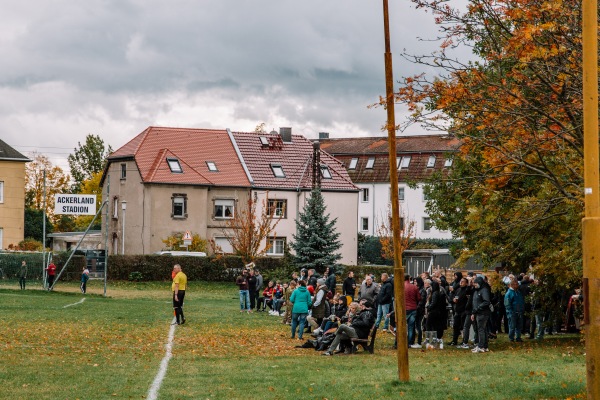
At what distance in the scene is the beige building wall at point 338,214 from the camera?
249ft

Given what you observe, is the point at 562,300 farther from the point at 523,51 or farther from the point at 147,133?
the point at 147,133

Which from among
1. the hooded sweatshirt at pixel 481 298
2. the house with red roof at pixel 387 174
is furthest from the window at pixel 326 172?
the hooded sweatshirt at pixel 481 298

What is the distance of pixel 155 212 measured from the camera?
7169cm

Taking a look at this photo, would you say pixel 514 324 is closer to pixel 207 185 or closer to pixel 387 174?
pixel 207 185

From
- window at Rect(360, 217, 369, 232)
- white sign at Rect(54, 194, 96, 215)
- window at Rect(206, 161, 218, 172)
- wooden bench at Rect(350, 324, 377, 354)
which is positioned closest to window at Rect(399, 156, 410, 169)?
window at Rect(360, 217, 369, 232)

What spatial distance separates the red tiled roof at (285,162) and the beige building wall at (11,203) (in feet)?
57.7

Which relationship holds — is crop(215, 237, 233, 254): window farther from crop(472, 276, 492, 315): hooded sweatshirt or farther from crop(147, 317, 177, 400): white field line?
crop(472, 276, 492, 315): hooded sweatshirt

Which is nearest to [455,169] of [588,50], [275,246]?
[588,50]

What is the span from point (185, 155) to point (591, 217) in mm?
67311

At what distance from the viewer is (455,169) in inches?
1216

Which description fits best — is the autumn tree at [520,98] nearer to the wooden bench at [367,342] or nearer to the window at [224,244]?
the wooden bench at [367,342]

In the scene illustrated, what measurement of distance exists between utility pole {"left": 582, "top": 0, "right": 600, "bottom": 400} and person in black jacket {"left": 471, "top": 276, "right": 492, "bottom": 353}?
548 inches

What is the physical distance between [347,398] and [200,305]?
98.3ft

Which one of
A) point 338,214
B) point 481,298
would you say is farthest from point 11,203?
point 481,298
